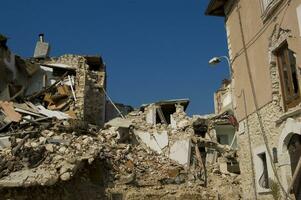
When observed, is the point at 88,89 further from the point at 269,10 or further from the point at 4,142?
the point at 269,10

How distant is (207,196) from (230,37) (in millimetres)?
8128

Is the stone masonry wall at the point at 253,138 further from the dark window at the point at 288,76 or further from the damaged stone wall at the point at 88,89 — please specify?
the damaged stone wall at the point at 88,89

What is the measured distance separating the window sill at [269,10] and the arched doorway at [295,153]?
308 centimetres

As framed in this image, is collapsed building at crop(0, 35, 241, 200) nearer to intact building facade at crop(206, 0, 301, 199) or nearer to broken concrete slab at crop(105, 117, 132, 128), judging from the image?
broken concrete slab at crop(105, 117, 132, 128)

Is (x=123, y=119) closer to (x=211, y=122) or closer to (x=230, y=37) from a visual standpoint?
(x=211, y=122)

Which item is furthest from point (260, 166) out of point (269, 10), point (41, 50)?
point (41, 50)

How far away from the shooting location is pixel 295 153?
9562 millimetres

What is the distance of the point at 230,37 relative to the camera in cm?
1275

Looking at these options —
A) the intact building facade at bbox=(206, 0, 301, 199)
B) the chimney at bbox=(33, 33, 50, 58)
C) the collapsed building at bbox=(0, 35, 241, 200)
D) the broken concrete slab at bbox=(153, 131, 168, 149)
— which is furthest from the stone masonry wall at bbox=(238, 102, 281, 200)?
the chimney at bbox=(33, 33, 50, 58)

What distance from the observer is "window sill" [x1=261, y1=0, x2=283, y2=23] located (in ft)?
31.8

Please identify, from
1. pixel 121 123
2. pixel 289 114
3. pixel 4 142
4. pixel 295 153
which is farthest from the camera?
pixel 121 123

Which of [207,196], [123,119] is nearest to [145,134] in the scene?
[123,119]

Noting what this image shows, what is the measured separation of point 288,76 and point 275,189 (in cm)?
278

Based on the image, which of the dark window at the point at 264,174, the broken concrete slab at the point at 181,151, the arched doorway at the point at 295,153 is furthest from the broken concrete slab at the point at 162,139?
the arched doorway at the point at 295,153
